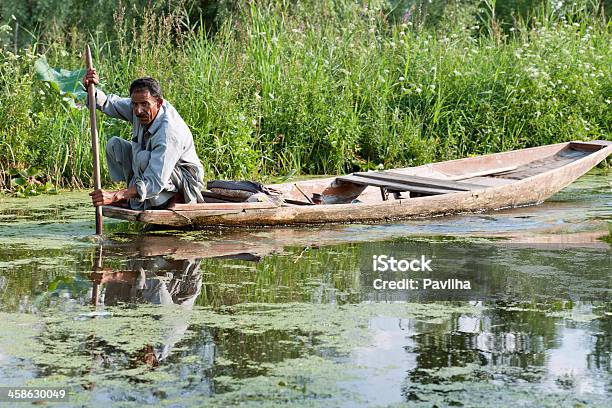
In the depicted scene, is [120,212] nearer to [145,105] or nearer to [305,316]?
[145,105]

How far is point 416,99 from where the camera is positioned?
10398 millimetres

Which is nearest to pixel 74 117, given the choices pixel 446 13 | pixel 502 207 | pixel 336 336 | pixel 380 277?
pixel 502 207

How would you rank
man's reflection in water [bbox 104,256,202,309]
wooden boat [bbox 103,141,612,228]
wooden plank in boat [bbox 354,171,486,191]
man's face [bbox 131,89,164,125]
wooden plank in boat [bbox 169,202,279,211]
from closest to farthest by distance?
man's reflection in water [bbox 104,256,202,309]
man's face [bbox 131,89,164,125]
wooden plank in boat [bbox 169,202,279,211]
wooden boat [bbox 103,141,612,228]
wooden plank in boat [bbox 354,171,486,191]

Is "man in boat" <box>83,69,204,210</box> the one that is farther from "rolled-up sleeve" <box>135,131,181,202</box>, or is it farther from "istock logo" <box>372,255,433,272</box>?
"istock logo" <box>372,255,433,272</box>

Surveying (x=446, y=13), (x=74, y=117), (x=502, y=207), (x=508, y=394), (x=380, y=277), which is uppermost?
(x=446, y=13)

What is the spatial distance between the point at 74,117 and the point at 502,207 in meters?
3.68

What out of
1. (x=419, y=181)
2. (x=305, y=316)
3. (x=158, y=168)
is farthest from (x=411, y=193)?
(x=305, y=316)

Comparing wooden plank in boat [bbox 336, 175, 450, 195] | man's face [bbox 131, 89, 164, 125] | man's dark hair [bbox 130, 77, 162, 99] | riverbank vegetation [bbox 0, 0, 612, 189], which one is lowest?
wooden plank in boat [bbox 336, 175, 450, 195]

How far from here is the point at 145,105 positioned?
6477 millimetres

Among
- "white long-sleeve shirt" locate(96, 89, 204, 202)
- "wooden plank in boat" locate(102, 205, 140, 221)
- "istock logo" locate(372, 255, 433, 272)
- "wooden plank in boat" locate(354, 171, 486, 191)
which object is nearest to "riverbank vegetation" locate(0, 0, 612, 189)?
"wooden plank in boat" locate(354, 171, 486, 191)

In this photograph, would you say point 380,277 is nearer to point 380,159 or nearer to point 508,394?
point 508,394

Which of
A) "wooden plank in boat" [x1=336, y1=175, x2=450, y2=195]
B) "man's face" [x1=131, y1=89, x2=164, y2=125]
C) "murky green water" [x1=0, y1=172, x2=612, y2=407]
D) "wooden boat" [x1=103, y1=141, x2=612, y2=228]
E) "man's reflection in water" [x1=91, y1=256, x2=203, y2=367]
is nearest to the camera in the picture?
"murky green water" [x1=0, y1=172, x2=612, y2=407]

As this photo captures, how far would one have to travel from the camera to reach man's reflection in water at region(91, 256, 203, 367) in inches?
178

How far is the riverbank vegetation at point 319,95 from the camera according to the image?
8.91 meters
